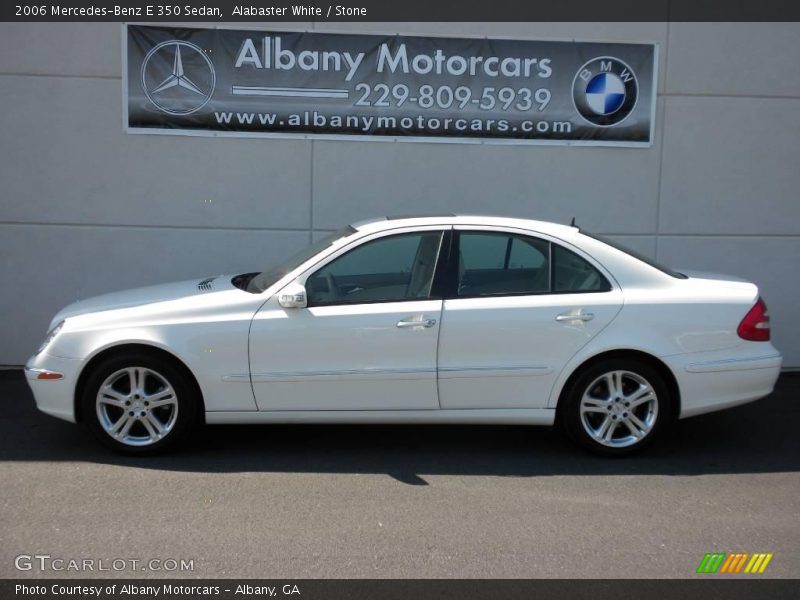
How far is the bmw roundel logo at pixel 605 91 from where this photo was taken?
8.16 meters

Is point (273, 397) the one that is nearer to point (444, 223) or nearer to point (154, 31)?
point (444, 223)

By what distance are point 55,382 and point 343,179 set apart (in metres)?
3.62

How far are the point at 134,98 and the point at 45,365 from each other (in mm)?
3430

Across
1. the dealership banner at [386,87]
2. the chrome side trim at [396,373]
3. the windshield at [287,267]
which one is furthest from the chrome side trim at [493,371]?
the dealership banner at [386,87]

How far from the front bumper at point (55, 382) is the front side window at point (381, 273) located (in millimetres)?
1563

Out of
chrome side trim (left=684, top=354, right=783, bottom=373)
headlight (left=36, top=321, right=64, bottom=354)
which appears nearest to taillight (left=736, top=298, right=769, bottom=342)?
chrome side trim (left=684, top=354, right=783, bottom=373)

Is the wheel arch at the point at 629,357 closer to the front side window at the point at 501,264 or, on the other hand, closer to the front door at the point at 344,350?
the front side window at the point at 501,264

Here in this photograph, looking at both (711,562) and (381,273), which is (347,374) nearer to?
(381,273)

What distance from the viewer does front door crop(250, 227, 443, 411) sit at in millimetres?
5262

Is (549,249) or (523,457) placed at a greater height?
(549,249)

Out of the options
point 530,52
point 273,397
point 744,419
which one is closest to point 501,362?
point 273,397

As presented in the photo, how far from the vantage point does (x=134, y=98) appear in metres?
7.88
